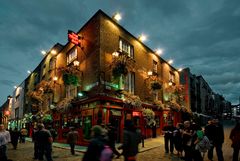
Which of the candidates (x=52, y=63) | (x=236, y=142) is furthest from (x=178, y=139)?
(x=52, y=63)

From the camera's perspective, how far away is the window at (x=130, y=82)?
1992 cm

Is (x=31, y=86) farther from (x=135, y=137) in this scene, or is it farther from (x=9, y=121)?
(x=135, y=137)

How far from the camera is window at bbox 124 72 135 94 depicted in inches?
784

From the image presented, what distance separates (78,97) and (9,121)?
3295 centimetres

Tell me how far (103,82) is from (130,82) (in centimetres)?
410

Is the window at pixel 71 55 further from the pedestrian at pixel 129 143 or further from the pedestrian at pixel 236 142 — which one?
the pedestrian at pixel 129 143

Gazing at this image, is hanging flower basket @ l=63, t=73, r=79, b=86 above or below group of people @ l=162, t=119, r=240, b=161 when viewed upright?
above

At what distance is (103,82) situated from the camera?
16.9 m

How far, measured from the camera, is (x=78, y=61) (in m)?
19.8

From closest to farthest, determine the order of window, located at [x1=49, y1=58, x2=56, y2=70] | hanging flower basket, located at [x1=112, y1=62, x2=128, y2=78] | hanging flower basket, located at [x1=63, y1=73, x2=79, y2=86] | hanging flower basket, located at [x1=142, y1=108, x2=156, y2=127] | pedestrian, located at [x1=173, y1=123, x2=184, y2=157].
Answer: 1. pedestrian, located at [x1=173, y1=123, x2=184, y2=157]
2. hanging flower basket, located at [x1=112, y1=62, x2=128, y2=78]
3. hanging flower basket, located at [x1=63, y1=73, x2=79, y2=86]
4. hanging flower basket, located at [x1=142, y1=108, x2=156, y2=127]
5. window, located at [x1=49, y1=58, x2=56, y2=70]

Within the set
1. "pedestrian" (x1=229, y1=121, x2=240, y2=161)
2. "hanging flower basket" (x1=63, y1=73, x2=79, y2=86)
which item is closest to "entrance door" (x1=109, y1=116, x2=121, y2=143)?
"hanging flower basket" (x1=63, y1=73, x2=79, y2=86)

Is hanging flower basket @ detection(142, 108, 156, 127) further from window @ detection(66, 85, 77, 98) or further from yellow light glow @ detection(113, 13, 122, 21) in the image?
yellow light glow @ detection(113, 13, 122, 21)

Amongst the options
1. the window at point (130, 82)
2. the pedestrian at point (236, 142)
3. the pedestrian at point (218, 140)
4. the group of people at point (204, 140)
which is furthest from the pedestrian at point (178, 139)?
the window at point (130, 82)

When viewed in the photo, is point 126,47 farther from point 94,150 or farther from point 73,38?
point 94,150
